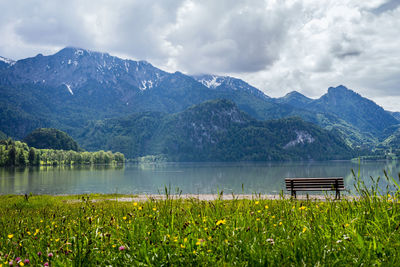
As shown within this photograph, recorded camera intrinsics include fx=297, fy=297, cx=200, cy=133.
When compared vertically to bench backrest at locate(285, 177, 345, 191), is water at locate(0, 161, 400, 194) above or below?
below

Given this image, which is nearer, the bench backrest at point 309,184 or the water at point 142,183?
the bench backrest at point 309,184

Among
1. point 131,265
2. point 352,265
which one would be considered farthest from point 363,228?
point 131,265

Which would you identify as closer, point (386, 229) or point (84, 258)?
point (84, 258)

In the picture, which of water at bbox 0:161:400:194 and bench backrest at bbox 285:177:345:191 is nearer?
bench backrest at bbox 285:177:345:191

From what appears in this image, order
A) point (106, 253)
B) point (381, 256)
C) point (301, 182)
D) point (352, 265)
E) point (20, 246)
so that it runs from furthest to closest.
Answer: point (301, 182) < point (20, 246) < point (106, 253) < point (381, 256) < point (352, 265)

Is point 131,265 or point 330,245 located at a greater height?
point 330,245

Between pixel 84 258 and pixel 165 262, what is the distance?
125 centimetres

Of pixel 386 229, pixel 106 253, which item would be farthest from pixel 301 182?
pixel 106 253

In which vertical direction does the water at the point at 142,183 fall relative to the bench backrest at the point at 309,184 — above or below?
below

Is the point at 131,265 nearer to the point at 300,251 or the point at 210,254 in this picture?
the point at 210,254

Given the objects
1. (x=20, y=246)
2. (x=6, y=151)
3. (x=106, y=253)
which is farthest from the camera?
(x=6, y=151)

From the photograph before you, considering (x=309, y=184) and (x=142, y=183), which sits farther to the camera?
(x=142, y=183)

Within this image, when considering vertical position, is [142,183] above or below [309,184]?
below

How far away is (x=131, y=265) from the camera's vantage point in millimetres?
4297
